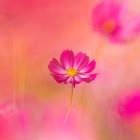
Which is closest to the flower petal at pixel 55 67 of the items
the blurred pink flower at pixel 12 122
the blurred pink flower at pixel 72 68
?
the blurred pink flower at pixel 72 68

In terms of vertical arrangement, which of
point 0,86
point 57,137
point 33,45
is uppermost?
point 33,45

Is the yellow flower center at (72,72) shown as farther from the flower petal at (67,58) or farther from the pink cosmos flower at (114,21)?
the pink cosmos flower at (114,21)

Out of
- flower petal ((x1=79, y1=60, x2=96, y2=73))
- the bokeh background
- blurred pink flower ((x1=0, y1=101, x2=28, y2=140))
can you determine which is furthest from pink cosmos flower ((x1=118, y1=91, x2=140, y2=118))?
blurred pink flower ((x1=0, y1=101, x2=28, y2=140))

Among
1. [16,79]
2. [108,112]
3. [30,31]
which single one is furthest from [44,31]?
[108,112]

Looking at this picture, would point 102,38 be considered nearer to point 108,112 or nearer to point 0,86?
point 108,112

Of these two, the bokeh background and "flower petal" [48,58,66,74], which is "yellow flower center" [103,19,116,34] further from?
"flower petal" [48,58,66,74]

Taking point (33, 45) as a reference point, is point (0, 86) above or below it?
below
